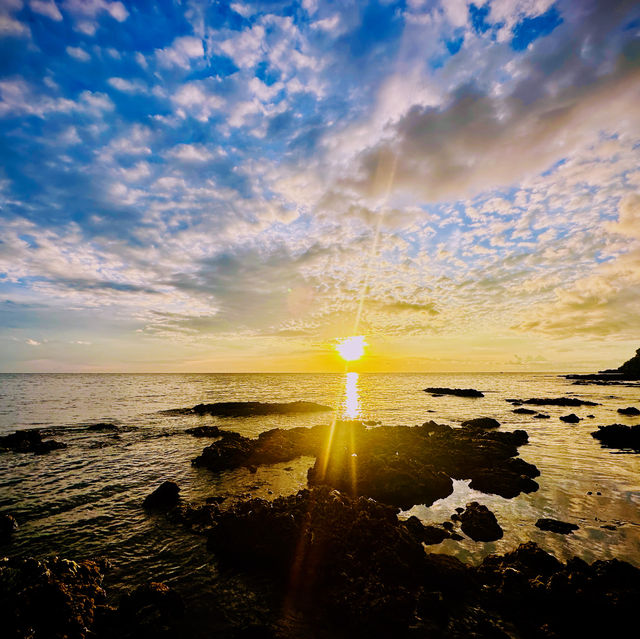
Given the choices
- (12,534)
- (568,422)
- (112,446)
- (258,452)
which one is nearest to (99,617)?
(12,534)

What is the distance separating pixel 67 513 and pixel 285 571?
11.8m

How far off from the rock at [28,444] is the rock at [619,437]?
49619 millimetres

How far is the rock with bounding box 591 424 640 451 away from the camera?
2786 centimetres

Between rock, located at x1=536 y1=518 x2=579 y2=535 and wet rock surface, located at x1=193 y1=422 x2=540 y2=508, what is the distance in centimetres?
356

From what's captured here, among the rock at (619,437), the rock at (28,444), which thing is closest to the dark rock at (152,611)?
the rock at (28,444)

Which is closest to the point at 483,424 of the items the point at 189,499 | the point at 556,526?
the point at 556,526

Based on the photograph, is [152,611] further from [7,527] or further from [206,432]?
[206,432]

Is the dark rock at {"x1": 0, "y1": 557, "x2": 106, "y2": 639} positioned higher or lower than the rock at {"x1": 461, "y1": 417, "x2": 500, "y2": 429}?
higher

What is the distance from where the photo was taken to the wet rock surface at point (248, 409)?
53219mm

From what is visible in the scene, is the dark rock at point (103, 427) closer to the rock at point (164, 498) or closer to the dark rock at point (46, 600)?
the rock at point (164, 498)

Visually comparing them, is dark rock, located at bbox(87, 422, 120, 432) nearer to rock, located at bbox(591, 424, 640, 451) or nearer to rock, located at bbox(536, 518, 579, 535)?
rock, located at bbox(536, 518, 579, 535)

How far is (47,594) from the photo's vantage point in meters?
7.61

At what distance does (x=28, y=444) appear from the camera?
91.0ft

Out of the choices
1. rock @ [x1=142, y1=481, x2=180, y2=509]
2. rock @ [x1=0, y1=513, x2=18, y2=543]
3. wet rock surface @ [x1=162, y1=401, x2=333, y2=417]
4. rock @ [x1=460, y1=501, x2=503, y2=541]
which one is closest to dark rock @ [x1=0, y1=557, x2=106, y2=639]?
rock @ [x1=0, y1=513, x2=18, y2=543]
